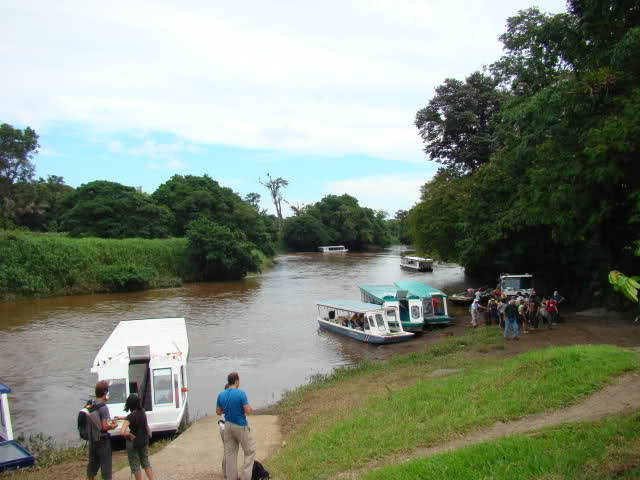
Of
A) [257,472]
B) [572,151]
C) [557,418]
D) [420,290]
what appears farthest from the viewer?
[420,290]

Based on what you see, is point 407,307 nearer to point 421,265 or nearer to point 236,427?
point 236,427

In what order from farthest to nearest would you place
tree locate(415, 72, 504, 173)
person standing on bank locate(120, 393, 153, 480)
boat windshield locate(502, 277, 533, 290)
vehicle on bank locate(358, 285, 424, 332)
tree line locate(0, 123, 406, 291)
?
tree line locate(0, 123, 406, 291) → tree locate(415, 72, 504, 173) → boat windshield locate(502, 277, 533, 290) → vehicle on bank locate(358, 285, 424, 332) → person standing on bank locate(120, 393, 153, 480)

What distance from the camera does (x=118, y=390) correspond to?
15.4 m

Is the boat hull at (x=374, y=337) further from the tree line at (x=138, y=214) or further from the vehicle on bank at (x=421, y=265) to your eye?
the vehicle on bank at (x=421, y=265)

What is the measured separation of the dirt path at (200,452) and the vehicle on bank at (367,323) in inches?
504

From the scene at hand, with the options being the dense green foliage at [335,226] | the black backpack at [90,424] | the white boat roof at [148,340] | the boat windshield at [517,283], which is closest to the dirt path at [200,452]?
the black backpack at [90,424]

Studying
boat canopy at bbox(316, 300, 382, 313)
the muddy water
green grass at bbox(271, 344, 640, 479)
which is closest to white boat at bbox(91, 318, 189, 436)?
the muddy water

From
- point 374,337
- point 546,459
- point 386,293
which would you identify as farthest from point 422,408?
point 386,293

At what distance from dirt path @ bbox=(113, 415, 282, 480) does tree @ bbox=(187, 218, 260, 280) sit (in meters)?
43.7

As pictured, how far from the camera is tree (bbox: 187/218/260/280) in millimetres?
58469

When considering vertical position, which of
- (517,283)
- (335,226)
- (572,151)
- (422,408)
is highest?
(335,226)

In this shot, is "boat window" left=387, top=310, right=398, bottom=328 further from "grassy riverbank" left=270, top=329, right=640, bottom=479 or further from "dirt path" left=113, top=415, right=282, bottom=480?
"dirt path" left=113, top=415, right=282, bottom=480

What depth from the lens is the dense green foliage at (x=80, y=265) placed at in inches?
1841

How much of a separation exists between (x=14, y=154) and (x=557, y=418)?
53.4 metres
